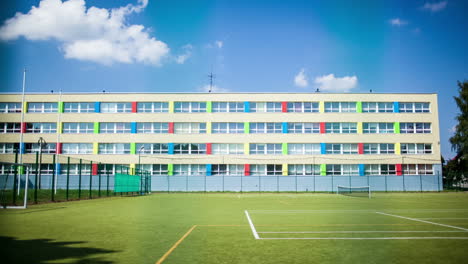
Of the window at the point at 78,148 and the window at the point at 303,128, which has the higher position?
the window at the point at 303,128

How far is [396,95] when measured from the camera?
60.9 meters

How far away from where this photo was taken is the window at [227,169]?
59062 millimetres

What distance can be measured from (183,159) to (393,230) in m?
48.6

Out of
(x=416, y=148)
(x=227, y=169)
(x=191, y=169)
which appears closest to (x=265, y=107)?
(x=227, y=169)

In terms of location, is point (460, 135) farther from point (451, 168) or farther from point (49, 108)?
point (49, 108)

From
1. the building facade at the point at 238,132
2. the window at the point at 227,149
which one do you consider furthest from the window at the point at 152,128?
the window at the point at 227,149

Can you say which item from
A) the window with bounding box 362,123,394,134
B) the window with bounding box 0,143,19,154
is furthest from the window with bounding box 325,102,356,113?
the window with bounding box 0,143,19,154

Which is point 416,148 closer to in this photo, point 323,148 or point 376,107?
point 376,107

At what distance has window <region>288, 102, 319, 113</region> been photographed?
60.1m

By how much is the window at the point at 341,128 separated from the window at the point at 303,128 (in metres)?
1.69

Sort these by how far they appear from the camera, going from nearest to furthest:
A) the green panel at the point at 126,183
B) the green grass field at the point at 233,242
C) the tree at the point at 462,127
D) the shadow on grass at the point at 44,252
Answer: the shadow on grass at the point at 44,252 < the green grass field at the point at 233,242 < the green panel at the point at 126,183 < the tree at the point at 462,127

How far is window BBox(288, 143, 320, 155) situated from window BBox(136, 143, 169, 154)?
62.6 ft

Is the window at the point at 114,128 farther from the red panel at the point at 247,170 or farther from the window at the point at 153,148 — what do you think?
the red panel at the point at 247,170

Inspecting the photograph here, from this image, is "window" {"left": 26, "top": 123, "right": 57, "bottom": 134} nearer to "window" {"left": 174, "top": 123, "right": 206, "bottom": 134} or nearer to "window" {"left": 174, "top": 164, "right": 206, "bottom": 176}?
"window" {"left": 174, "top": 123, "right": 206, "bottom": 134}
